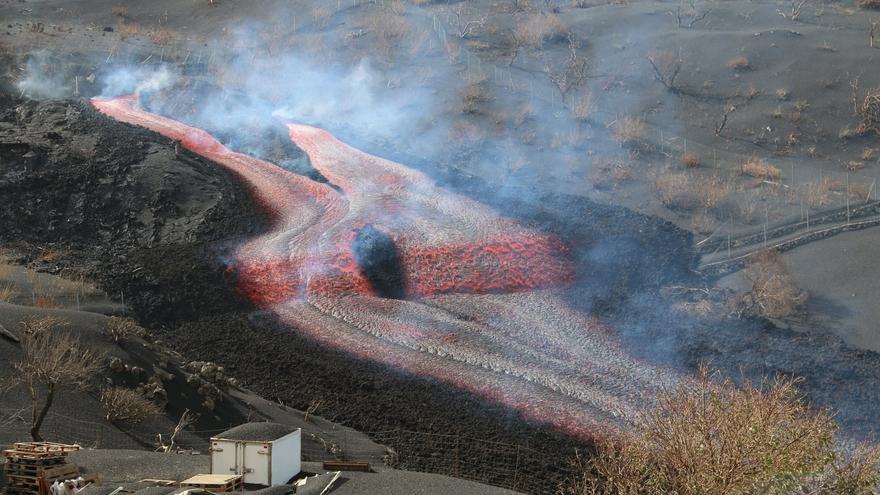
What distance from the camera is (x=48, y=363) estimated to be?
74.9ft

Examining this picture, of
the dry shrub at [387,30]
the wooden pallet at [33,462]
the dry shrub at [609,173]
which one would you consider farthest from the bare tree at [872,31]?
the wooden pallet at [33,462]

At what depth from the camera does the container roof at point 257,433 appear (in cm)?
2097

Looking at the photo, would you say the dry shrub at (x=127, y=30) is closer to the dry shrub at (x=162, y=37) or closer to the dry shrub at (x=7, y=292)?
the dry shrub at (x=162, y=37)

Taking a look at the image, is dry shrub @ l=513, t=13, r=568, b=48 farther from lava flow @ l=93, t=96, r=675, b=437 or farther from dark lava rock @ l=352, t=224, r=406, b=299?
dark lava rock @ l=352, t=224, r=406, b=299

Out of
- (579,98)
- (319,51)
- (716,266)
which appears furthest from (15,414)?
(319,51)

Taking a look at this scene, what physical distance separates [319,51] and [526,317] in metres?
33.6

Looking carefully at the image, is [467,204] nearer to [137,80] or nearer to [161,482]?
[161,482]

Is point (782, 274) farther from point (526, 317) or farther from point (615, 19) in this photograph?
point (615, 19)

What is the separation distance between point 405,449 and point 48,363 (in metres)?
9.05

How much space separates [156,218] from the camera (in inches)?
1531

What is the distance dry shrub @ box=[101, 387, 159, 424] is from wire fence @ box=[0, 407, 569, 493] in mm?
287

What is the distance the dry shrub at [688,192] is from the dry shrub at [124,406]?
84.9 ft

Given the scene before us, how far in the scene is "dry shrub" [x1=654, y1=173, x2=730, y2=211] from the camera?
4338cm

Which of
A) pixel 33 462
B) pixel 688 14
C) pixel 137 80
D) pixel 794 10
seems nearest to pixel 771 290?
pixel 33 462
